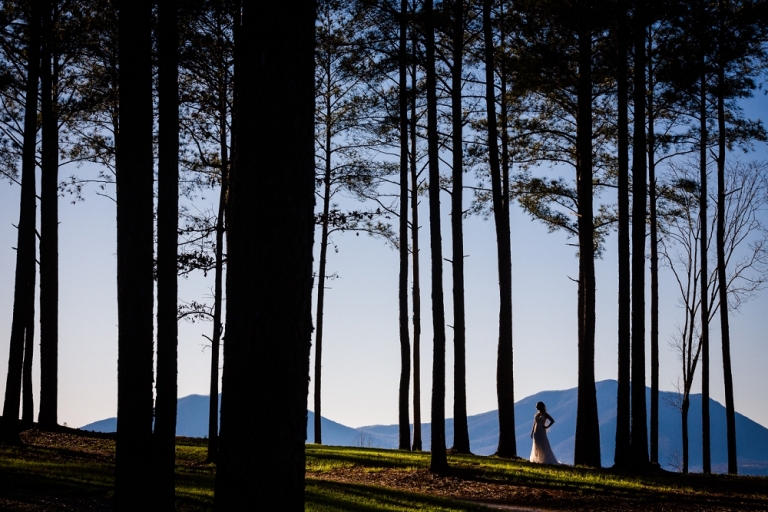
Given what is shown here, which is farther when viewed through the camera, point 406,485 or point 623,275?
point 623,275

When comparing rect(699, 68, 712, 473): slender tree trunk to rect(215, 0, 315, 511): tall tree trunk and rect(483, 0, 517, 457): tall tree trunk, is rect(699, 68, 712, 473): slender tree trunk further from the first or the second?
rect(215, 0, 315, 511): tall tree trunk

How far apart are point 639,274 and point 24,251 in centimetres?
1152

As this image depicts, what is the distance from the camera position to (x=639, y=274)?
1477 cm

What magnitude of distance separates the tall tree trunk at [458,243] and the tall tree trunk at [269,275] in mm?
11233

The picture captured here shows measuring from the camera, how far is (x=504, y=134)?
19203mm

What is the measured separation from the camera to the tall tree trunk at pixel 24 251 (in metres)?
14.6

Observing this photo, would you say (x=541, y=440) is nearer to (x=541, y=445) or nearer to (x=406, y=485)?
(x=541, y=445)

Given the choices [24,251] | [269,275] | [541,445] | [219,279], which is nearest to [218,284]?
[219,279]

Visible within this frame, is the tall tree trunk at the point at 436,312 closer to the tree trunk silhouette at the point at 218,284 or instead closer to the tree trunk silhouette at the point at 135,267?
the tree trunk silhouette at the point at 218,284

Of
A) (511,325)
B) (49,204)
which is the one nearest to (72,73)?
(49,204)

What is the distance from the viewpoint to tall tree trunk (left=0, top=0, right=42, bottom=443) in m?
14.6

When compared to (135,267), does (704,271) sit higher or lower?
higher

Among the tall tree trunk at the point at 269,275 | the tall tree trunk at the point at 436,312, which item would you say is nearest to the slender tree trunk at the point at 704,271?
the tall tree trunk at the point at 436,312

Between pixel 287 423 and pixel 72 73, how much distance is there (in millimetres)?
16724
